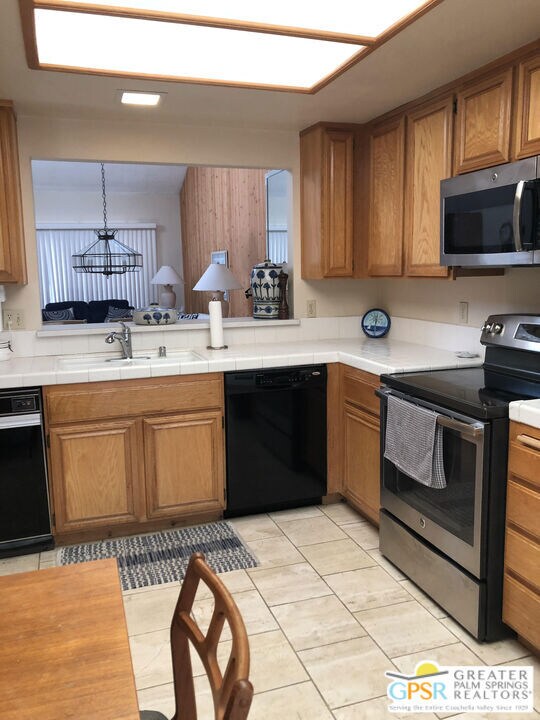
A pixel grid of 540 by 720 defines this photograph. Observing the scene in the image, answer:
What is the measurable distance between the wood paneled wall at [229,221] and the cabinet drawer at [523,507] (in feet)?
11.6

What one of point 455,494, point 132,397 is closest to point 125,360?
point 132,397

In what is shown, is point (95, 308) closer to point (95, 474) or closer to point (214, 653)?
point (95, 474)

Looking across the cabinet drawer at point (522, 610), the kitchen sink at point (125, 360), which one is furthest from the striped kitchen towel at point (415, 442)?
the kitchen sink at point (125, 360)

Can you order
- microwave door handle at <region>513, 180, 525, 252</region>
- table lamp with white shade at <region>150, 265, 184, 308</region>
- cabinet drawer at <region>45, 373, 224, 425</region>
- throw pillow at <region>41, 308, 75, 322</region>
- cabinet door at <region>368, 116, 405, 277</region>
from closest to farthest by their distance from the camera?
microwave door handle at <region>513, 180, 525, 252</region> < cabinet drawer at <region>45, 373, 224, 425</region> < cabinet door at <region>368, 116, 405, 277</region> < throw pillow at <region>41, 308, 75, 322</region> < table lamp with white shade at <region>150, 265, 184, 308</region>

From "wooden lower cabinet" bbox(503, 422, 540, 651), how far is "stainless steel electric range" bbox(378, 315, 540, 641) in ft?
0.12

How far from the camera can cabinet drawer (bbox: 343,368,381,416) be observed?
3008 mm

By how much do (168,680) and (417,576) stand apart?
3.60ft

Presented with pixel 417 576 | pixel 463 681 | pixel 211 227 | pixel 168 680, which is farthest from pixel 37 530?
pixel 211 227

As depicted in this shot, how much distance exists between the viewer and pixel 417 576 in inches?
101

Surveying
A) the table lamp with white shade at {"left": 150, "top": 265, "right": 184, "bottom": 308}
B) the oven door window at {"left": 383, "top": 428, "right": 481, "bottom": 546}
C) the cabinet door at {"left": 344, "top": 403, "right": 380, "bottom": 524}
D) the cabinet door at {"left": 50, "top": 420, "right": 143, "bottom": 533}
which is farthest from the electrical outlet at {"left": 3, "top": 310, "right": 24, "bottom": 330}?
the table lamp with white shade at {"left": 150, "top": 265, "right": 184, "bottom": 308}

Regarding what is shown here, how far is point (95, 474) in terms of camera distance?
3008mm

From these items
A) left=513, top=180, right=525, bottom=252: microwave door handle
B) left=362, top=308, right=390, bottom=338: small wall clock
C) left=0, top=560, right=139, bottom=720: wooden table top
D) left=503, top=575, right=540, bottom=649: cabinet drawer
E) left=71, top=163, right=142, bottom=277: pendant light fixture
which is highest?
left=71, top=163, right=142, bottom=277: pendant light fixture

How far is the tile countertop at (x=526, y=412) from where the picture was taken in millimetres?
1960

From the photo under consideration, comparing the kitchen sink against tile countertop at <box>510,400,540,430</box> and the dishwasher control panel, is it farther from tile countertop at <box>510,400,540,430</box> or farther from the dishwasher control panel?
tile countertop at <box>510,400,540,430</box>
